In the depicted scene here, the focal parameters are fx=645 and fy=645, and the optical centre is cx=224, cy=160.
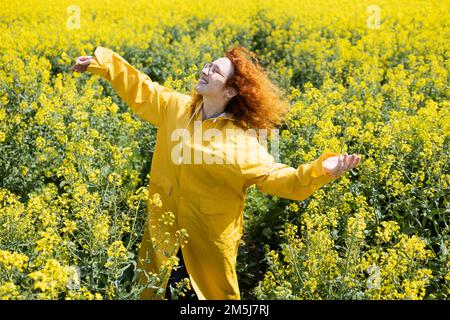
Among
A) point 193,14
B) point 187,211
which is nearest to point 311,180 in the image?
point 187,211

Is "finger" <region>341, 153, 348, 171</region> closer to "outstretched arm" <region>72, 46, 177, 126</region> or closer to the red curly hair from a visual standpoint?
the red curly hair

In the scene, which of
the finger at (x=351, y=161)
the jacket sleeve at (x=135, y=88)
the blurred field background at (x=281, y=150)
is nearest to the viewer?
the finger at (x=351, y=161)

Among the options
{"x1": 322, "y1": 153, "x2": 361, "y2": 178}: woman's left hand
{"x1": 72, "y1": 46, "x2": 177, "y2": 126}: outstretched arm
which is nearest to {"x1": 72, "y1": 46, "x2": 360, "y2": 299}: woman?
{"x1": 72, "y1": 46, "x2": 177, "y2": 126}: outstretched arm

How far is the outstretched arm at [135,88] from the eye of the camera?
366 centimetres

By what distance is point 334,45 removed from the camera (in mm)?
8656

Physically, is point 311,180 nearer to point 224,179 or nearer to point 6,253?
point 224,179

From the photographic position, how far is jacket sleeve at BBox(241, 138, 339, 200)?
293 cm

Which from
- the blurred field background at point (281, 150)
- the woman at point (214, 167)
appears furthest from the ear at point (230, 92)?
the blurred field background at point (281, 150)

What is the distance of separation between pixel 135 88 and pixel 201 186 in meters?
0.76

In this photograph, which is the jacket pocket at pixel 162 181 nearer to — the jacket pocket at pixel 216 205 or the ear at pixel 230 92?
the jacket pocket at pixel 216 205

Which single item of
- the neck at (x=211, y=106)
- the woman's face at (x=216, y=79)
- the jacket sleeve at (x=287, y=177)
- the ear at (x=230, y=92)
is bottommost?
the jacket sleeve at (x=287, y=177)

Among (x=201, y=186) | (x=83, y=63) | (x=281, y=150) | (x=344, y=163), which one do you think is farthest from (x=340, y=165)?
(x=281, y=150)

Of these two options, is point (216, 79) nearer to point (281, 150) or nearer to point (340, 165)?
point (340, 165)
